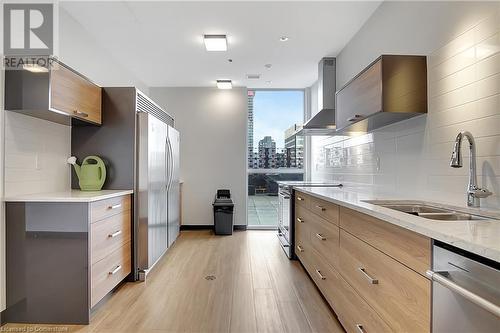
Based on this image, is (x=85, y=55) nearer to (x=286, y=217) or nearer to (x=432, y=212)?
(x=286, y=217)

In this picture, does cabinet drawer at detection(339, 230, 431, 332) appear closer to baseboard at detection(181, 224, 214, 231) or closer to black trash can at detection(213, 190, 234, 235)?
black trash can at detection(213, 190, 234, 235)

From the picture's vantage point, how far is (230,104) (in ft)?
18.6

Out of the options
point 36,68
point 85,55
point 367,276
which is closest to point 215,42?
point 85,55

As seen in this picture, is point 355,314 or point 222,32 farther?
point 222,32

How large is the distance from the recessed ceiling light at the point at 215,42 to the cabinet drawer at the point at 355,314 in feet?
9.49

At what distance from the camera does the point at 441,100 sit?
1970mm

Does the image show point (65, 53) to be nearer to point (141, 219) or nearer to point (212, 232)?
point (141, 219)

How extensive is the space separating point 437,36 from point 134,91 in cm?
264

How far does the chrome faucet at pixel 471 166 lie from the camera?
151cm

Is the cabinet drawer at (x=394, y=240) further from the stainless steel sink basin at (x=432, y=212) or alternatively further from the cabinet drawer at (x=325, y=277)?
the cabinet drawer at (x=325, y=277)

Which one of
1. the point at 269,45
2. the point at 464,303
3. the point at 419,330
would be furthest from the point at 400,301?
the point at 269,45

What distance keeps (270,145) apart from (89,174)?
3.66 m

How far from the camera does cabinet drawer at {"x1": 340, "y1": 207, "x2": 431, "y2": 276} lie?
1.10 m

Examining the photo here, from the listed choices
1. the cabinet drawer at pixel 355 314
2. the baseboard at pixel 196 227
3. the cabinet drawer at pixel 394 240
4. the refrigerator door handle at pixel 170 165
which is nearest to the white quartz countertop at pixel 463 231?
the cabinet drawer at pixel 394 240
